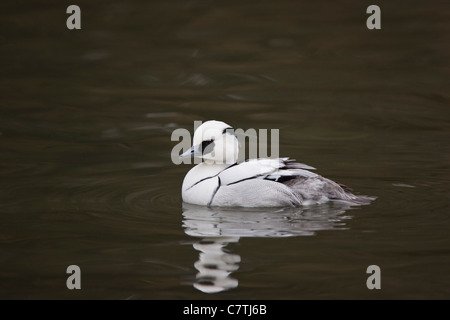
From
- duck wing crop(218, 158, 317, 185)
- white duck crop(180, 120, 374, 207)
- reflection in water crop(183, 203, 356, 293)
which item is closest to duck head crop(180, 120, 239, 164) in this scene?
white duck crop(180, 120, 374, 207)

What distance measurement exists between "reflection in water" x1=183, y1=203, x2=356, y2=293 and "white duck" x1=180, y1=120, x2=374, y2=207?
A: 3.4 inches

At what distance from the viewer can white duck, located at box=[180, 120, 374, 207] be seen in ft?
29.6

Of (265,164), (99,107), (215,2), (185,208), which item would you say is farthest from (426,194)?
(215,2)

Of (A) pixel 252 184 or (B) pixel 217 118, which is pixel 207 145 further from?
(B) pixel 217 118

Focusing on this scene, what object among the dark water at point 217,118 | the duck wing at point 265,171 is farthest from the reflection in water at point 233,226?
the duck wing at point 265,171

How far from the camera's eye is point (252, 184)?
9.05m

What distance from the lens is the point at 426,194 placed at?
945 centimetres

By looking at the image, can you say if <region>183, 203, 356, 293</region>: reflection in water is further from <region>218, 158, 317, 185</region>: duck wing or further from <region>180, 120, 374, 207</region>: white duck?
<region>218, 158, 317, 185</region>: duck wing

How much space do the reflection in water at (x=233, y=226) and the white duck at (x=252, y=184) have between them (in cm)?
9

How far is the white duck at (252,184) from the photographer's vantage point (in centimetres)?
903

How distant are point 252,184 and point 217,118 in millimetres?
4205

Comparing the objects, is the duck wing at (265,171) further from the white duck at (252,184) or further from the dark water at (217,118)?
the dark water at (217,118)

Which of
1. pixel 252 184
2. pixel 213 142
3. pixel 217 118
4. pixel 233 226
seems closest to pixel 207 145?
pixel 213 142
